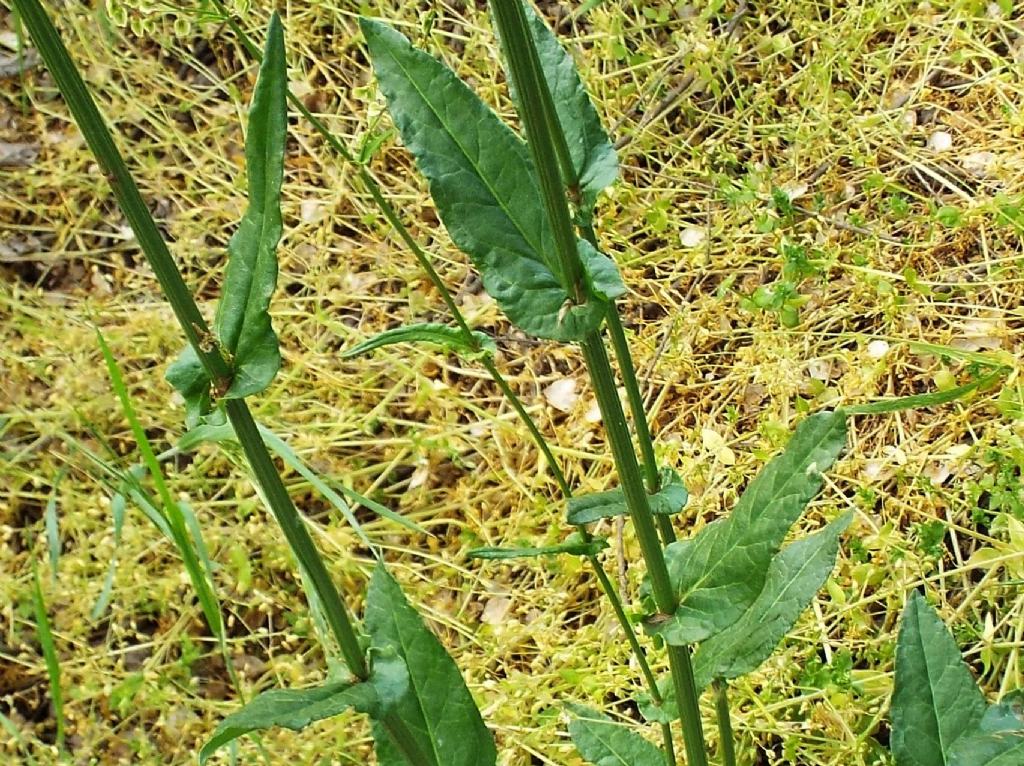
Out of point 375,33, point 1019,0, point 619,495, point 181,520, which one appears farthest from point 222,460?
point 1019,0

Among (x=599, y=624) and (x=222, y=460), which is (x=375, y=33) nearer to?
(x=599, y=624)

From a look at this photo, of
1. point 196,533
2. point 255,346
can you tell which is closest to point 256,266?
point 255,346

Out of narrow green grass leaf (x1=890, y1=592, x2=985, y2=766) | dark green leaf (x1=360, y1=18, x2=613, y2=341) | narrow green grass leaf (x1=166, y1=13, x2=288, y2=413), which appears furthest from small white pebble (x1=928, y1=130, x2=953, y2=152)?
narrow green grass leaf (x1=166, y1=13, x2=288, y2=413)

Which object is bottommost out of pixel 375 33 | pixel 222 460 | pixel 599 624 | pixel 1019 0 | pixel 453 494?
pixel 599 624

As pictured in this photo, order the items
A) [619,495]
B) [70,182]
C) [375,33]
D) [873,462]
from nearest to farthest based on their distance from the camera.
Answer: [375,33] → [619,495] → [873,462] → [70,182]

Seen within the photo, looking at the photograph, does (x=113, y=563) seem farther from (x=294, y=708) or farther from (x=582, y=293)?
(x=582, y=293)

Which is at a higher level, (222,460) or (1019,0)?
(1019,0)
